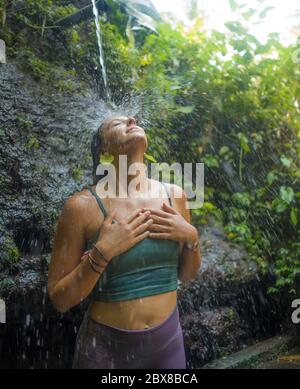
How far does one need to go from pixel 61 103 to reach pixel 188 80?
140 centimetres

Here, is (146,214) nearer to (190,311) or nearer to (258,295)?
(190,311)

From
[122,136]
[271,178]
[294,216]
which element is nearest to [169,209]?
[122,136]

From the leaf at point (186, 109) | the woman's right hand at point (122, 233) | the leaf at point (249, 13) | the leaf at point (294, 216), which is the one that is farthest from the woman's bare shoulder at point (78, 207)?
the leaf at point (249, 13)

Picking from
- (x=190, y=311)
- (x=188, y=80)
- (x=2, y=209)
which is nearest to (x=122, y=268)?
(x=2, y=209)

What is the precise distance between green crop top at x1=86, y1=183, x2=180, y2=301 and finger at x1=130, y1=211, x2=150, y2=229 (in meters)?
0.07

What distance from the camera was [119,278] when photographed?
187 centimetres

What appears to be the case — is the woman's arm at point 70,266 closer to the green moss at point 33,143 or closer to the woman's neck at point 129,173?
the woman's neck at point 129,173

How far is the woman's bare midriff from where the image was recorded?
1871 mm

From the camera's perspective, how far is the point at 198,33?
461 centimetres

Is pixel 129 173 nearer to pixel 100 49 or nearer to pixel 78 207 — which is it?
pixel 78 207

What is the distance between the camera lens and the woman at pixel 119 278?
1837 millimetres

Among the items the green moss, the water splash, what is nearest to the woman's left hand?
the green moss

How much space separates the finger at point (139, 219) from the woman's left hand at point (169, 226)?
0.08 feet

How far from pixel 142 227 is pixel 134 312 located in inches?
13.8
